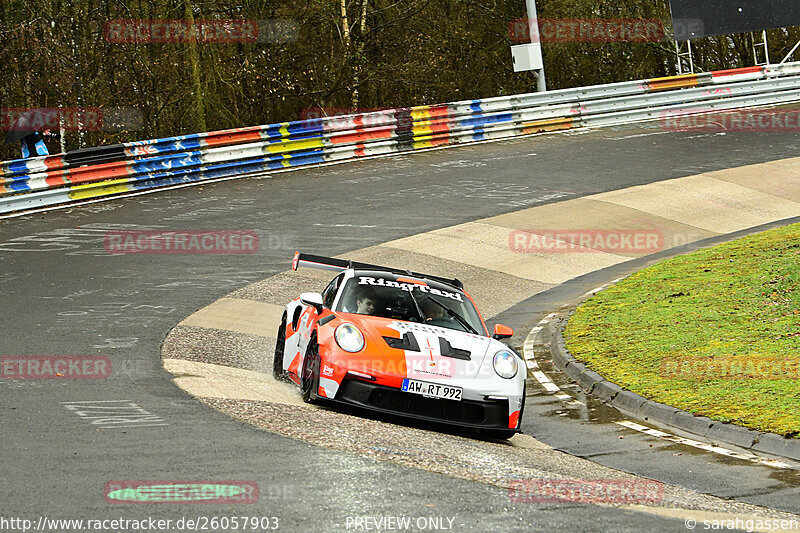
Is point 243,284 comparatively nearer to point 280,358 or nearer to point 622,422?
point 280,358

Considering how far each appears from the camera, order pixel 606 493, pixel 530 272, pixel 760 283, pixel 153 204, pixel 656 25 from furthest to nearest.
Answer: pixel 656 25
pixel 153 204
pixel 530 272
pixel 760 283
pixel 606 493

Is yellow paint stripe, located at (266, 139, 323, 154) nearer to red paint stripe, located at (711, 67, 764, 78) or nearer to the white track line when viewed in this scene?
the white track line

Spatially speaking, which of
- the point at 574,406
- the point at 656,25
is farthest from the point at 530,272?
the point at 656,25

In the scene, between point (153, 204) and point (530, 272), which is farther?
point (153, 204)

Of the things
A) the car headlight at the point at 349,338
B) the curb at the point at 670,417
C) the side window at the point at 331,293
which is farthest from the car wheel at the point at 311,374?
the curb at the point at 670,417

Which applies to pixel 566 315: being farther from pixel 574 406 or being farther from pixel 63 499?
pixel 63 499

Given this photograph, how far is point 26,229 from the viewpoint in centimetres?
2012

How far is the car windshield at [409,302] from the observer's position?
403 inches

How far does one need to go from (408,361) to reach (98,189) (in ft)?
51.7

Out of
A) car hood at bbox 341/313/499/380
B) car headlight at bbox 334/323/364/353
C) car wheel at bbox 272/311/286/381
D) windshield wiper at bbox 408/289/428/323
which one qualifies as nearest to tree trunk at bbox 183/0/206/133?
car wheel at bbox 272/311/286/381

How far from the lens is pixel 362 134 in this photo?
26.9m

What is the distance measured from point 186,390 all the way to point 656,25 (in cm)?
2938

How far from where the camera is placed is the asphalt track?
6.31 metres

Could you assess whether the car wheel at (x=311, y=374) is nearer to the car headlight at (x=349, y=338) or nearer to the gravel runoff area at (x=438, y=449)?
the gravel runoff area at (x=438, y=449)
